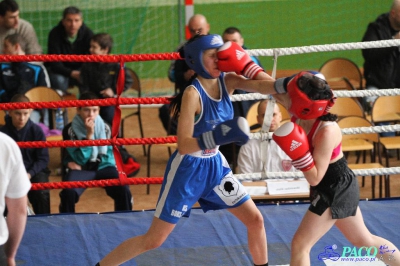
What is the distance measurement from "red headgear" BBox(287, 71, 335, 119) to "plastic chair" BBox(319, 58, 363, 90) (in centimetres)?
410

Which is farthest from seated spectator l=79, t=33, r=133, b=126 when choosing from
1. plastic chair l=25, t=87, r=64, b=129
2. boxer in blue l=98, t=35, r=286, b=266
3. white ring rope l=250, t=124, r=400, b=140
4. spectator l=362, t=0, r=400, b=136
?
boxer in blue l=98, t=35, r=286, b=266

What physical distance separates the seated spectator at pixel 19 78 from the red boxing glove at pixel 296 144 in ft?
12.7

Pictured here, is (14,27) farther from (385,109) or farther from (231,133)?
(231,133)

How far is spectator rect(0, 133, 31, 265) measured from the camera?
220cm

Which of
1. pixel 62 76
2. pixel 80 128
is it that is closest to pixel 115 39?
pixel 62 76

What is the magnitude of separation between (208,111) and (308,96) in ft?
1.54

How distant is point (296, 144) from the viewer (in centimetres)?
275

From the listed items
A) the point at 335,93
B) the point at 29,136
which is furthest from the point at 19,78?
the point at 335,93

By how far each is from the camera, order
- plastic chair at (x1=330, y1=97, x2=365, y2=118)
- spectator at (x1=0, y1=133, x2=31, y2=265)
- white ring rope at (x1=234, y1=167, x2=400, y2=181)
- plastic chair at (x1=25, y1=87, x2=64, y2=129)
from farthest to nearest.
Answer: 1. plastic chair at (x1=25, y1=87, x2=64, y2=129)
2. plastic chair at (x1=330, y1=97, x2=365, y2=118)
3. white ring rope at (x1=234, y1=167, x2=400, y2=181)
4. spectator at (x1=0, y1=133, x2=31, y2=265)

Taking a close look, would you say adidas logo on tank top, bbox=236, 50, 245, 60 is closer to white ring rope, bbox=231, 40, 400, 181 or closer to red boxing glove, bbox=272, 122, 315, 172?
red boxing glove, bbox=272, 122, 315, 172

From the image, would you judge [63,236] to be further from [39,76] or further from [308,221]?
[39,76]

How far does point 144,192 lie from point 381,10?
415 centimetres

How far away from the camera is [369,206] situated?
4.22m

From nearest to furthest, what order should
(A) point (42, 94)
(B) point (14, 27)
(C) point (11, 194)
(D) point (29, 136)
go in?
1. (C) point (11, 194)
2. (D) point (29, 136)
3. (A) point (42, 94)
4. (B) point (14, 27)
